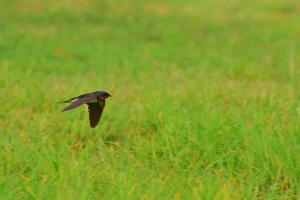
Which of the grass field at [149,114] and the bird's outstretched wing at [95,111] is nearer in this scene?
the grass field at [149,114]

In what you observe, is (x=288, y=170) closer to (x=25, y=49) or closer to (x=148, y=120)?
(x=148, y=120)

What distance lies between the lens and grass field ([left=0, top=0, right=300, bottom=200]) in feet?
9.68

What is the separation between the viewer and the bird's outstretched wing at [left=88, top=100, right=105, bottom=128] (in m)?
3.56

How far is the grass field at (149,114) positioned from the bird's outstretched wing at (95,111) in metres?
0.14

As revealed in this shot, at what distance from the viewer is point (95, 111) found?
3.56m

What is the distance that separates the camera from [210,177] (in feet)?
9.81

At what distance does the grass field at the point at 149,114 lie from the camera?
9.68 feet

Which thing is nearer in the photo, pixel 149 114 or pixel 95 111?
pixel 95 111

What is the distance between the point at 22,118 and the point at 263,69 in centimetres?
307

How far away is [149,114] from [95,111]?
50cm

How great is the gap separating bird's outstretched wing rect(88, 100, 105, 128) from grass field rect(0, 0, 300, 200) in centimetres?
14

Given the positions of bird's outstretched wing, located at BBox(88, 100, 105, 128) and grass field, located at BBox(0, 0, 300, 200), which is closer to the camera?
grass field, located at BBox(0, 0, 300, 200)

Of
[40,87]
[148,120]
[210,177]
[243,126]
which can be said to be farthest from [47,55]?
[210,177]

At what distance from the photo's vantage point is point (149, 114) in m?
3.94
